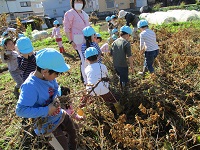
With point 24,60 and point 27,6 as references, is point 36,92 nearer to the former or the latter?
point 24,60

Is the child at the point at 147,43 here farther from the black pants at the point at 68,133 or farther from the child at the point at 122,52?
the black pants at the point at 68,133

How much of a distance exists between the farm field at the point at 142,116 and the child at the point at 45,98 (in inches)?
6.3

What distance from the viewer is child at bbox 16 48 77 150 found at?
1.65 meters

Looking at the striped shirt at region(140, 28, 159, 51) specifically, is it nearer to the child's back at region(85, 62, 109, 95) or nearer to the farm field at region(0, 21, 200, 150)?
the farm field at region(0, 21, 200, 150)

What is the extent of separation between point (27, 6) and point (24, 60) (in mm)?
39790

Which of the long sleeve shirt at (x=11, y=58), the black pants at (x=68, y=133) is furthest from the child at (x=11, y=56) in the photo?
the black pants at (x=68, y=133)

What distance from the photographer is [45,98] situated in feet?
6.07

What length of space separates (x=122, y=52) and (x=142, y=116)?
Result: 1.17 metres

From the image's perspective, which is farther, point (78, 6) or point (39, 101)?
point (78, 6)

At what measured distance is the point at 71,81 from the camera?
473 centimetres

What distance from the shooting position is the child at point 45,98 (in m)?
1.65

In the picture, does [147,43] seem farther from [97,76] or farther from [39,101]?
[39,101]

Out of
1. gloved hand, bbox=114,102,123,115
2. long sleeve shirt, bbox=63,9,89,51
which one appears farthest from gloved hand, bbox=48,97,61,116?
long sleeve shirt, bbox=63,9,89,51

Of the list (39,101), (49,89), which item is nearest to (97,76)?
(49,89)
